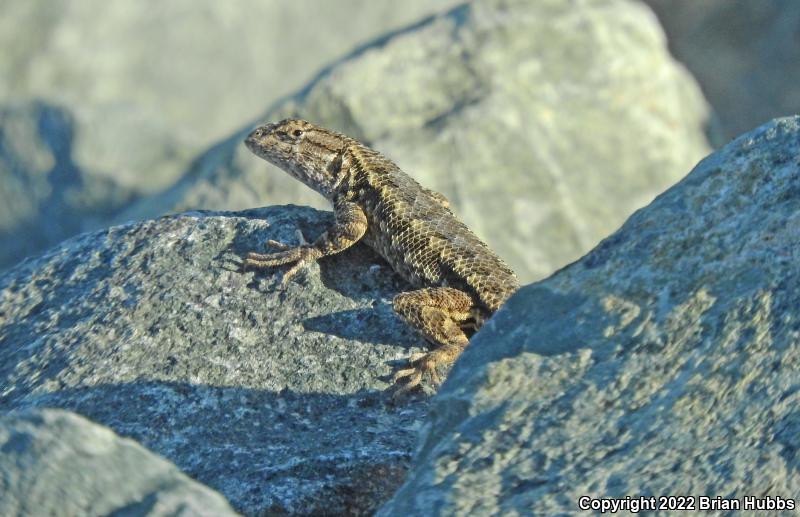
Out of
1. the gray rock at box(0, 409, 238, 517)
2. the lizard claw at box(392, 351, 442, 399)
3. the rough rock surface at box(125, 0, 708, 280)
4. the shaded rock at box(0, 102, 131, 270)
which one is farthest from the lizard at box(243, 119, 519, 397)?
the shaded rock at box(0, 102, 131, 270)

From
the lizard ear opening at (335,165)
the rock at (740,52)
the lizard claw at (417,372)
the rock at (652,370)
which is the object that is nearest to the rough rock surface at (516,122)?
the rock at (740,52)

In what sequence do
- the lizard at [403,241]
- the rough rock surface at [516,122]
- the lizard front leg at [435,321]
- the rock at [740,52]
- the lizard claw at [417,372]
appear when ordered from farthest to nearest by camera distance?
the rock at [740,52] → the rough rock surface at [516,122] → the lizard at [403,241] → the lizard front leg at [435,321] → the lizard claw at [417,372]

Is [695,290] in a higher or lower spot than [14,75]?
lower

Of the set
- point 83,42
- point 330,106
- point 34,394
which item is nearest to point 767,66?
point 330,106

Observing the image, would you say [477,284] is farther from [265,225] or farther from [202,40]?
[202,40]

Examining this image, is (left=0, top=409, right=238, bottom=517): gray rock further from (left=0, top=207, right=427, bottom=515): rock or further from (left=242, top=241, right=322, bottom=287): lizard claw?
(left=242, top=241, right=322, bottom=287): lizard claw

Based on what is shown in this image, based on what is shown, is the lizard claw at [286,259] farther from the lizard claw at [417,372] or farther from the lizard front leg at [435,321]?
the lizard claw at [417,372]

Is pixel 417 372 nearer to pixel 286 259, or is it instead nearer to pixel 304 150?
pixel 286 259
